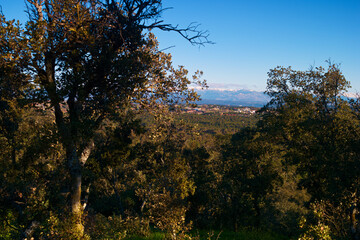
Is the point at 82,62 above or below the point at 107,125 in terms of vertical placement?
above

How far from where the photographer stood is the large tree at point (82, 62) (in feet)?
25.7

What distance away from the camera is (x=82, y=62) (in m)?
8.96

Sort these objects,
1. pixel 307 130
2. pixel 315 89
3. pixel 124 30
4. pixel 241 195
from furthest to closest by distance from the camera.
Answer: pixel 241 195
pixel 315 89
pixel 307 130
pixel 124 30

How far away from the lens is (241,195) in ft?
84.5

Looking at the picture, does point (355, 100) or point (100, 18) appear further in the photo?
point (355, 100)

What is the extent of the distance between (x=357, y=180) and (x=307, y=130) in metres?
4.81

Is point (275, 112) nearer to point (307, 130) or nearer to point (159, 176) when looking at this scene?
point (307, 130)

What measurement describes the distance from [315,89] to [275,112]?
13.2ft

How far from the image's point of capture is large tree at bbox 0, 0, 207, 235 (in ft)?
25.7

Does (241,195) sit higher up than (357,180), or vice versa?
(357,180)

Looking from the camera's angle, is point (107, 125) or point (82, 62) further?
point (107, 125)

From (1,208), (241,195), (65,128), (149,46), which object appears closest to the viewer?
(65,128)

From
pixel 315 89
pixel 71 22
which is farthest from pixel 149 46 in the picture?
pixel 315 89

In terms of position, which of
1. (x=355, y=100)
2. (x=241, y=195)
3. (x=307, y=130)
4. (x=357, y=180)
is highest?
(x=355, y=100)
